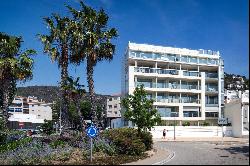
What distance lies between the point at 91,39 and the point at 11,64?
313 inches

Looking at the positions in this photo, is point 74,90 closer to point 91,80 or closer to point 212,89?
point 91,80

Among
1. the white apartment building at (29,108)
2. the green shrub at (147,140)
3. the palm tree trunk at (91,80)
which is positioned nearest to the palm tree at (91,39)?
the palm tree trunk at (91,80)

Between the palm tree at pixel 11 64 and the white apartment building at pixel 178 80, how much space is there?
113 feet

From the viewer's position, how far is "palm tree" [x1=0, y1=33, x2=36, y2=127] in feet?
127

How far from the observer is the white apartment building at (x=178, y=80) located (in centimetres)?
7556

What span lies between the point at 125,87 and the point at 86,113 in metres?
33.0

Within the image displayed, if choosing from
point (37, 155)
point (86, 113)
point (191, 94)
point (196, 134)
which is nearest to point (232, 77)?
point (86, 113)

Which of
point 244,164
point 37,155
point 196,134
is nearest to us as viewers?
point 244,164

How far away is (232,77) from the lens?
5325 inches

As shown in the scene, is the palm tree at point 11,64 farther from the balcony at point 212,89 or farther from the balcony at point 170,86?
the balcony at point 212,89

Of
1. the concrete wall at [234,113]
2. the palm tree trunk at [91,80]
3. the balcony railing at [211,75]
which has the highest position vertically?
the balcony railing at [211,75]

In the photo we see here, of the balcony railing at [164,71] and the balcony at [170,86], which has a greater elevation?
the balcony railing at [164,71]

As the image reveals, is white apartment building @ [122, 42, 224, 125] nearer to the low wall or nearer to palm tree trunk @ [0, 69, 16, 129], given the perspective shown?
the low wall

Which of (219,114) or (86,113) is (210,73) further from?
(86,113)
